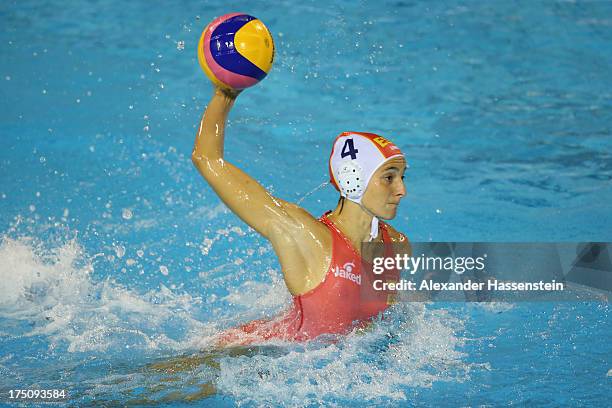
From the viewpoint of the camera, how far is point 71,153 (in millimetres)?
6297

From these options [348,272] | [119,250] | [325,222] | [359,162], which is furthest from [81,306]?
[359,162]

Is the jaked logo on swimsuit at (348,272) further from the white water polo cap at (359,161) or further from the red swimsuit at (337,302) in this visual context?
the white water polo cap at (359,161)

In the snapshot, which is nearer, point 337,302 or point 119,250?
point 337,302

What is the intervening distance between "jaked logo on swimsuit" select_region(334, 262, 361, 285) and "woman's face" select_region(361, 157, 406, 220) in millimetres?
231

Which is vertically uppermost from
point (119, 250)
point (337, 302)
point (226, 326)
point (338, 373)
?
point (119, 250)

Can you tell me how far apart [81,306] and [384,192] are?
1.92m

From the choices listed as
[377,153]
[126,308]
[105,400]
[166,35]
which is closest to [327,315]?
[377,153]

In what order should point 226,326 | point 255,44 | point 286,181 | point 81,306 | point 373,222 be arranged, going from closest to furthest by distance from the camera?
point 255,44 → point 373,222 → point 226,326 → point 81,306 → point 286,181

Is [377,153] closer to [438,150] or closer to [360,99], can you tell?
[438,150]

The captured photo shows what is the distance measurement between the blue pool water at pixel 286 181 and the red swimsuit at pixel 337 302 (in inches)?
3.3

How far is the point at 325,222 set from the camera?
3.29 meters

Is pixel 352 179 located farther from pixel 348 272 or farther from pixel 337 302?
pixel 337 302

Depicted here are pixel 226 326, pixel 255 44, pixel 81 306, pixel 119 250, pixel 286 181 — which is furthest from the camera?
pixel 286 181

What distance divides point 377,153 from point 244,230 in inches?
94.7
